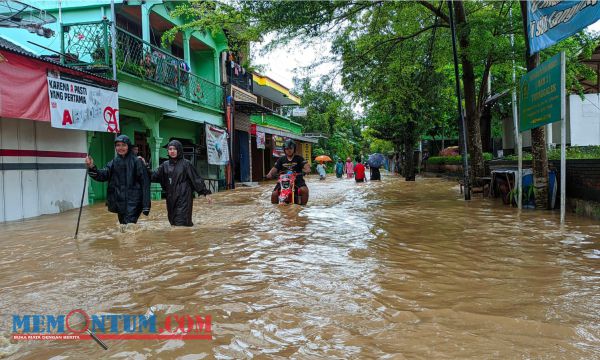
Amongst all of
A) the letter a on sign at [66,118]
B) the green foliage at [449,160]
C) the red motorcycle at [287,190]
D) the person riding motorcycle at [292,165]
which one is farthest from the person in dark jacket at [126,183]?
the green foliage at [449,160]

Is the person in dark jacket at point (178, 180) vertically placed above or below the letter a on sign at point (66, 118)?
below

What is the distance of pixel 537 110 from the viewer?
7.88 m

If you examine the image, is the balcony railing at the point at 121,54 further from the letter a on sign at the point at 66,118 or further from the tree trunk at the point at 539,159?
the tree trunk at the point at 539,159

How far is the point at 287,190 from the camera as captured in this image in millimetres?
9828

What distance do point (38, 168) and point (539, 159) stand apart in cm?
1101

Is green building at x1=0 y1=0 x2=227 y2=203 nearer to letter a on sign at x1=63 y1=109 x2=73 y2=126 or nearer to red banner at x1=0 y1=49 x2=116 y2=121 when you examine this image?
red banner at x1=0 y1=49 x2=116 y2=121

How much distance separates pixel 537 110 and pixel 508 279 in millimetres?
5260

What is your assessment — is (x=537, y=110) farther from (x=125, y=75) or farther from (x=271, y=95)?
(x=271, y=95)

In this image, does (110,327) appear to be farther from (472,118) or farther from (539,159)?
(472,118)

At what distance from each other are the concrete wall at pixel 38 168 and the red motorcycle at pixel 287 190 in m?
5.57

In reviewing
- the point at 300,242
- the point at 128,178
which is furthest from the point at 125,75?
the point at 300,242

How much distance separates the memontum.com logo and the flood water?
0.23 ft

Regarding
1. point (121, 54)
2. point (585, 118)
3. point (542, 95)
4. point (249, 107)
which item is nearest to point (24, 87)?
point (121, 54)

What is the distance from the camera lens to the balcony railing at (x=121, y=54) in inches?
413
